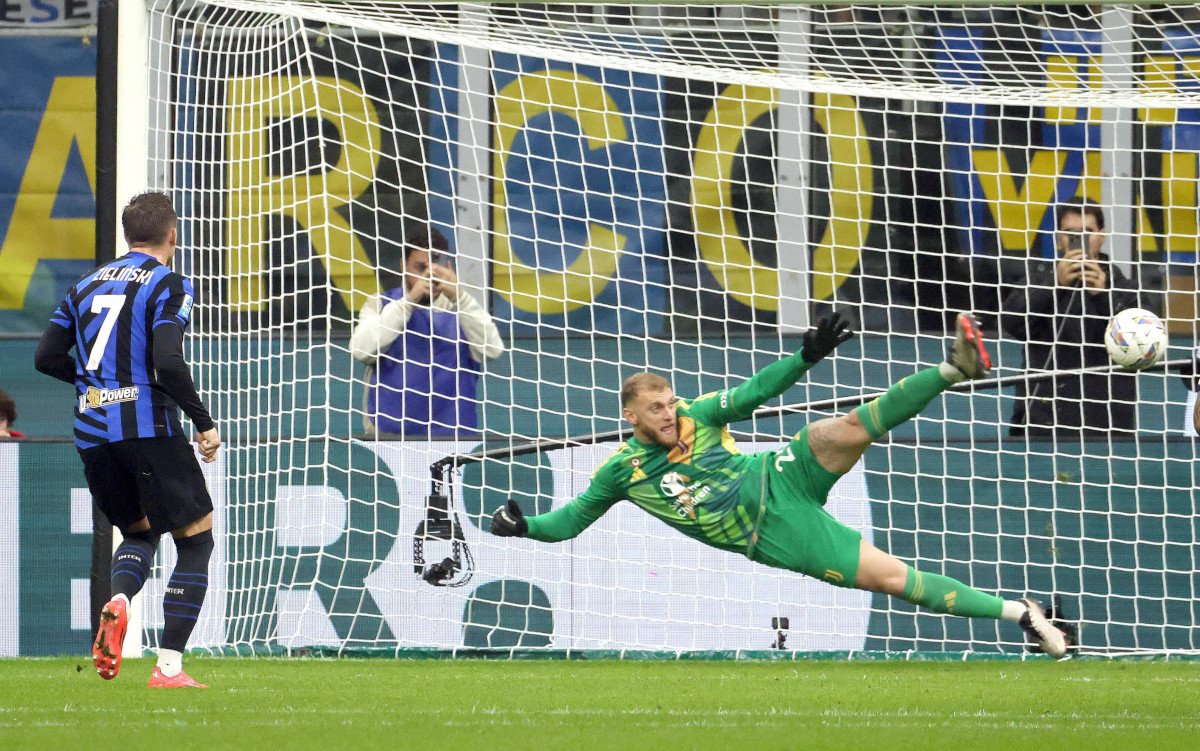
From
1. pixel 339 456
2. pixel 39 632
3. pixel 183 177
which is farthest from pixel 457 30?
pixel 39 632

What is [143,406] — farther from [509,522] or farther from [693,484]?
[693,484]

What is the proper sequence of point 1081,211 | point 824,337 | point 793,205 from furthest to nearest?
1. point 793,205
2. point 1081,211
3. point 824,337

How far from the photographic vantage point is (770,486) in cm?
666

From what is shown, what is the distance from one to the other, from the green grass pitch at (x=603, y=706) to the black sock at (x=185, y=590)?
225 millimetres

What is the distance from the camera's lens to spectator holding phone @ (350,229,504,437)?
8.48 m

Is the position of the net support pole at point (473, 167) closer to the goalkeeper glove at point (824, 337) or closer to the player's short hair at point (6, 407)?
the player's short hair at point (6, 407)

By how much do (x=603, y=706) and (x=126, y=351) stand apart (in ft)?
7.11

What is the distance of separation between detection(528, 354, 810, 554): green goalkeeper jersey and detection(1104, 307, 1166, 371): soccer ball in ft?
5.47

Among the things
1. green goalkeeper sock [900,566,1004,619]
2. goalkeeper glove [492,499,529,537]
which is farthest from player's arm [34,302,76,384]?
green goalkeeper sock [900,566,1004,619]

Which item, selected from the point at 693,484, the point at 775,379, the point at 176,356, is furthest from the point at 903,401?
the point at 176,356

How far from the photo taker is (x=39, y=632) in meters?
8.20

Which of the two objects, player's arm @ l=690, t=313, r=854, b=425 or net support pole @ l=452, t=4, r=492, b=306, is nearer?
player's arm @ l=690, t=313, r=854, b=425

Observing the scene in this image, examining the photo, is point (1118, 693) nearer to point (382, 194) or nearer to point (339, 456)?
point (339, 456)

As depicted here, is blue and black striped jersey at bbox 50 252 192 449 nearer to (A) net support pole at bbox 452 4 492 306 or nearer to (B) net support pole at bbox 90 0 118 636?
(B) net support pole at bbox 90 0 118 636
